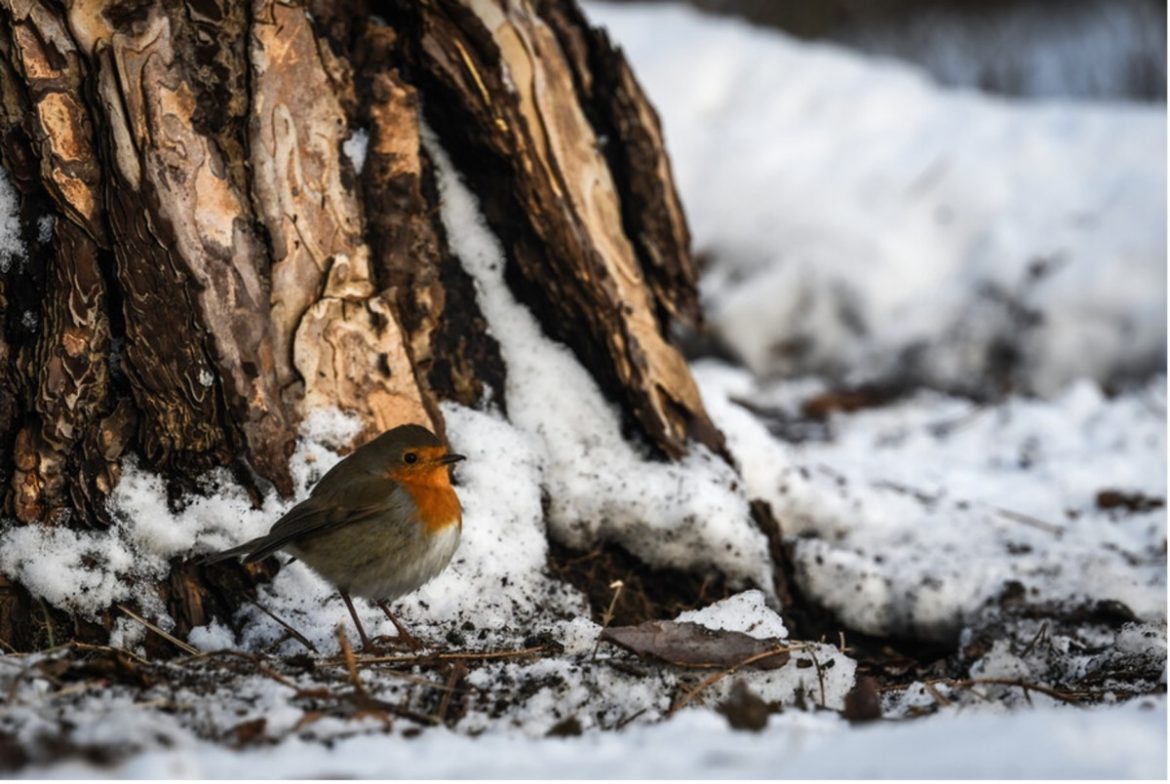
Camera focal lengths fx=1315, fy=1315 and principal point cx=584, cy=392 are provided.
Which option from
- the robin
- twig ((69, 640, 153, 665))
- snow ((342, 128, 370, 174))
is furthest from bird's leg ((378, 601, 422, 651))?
snow ((342, 128, 370, 174))

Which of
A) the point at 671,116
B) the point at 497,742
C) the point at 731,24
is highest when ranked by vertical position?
the point at 731,24

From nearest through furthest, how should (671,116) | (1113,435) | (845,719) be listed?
(845,719) → (1113,435) → (671,116)

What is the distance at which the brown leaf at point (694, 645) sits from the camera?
9.29 ft

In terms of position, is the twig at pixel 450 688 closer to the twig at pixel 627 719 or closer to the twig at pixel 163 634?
the twig at pixel 627 719

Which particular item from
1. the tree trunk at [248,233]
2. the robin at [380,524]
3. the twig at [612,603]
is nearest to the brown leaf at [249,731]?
the robin at [380,524]

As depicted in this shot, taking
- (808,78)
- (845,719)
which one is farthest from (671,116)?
(845,719)

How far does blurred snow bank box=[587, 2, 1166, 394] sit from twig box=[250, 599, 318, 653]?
4123mm

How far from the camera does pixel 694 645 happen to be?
2867mm

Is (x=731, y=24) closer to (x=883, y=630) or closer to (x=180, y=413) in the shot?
(x=883, y=630)

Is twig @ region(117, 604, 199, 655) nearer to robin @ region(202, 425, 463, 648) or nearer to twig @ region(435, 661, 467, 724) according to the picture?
robin @ region(202, 425, 463, 648)

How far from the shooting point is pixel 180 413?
319 centimetres

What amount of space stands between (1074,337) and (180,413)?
4.83 meters

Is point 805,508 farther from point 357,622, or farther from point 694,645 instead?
point 357,622

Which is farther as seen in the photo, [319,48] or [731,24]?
[731,24]
